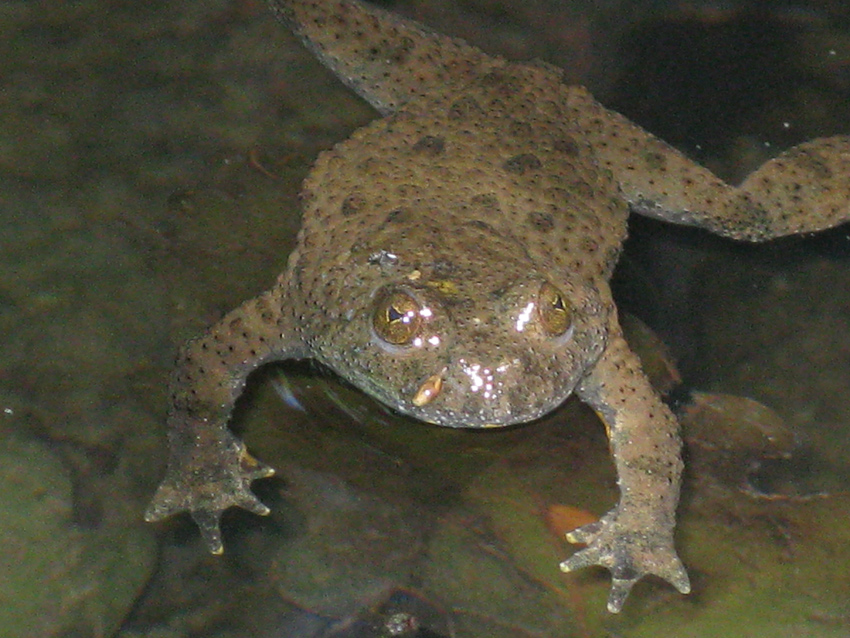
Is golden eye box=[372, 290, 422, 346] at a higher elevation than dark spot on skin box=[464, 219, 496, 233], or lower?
lower

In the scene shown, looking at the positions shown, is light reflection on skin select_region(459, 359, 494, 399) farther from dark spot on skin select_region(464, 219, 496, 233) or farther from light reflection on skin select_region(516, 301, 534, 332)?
dark spot on skin select_region(464, 219, 496, 233)

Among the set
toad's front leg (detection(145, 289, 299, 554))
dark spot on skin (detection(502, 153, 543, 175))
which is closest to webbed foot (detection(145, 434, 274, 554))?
toad's front leg (detection(145, 289, 299, 554))

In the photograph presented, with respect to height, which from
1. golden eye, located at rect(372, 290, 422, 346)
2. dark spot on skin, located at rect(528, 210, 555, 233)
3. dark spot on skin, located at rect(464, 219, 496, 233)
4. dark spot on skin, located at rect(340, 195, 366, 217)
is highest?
dark spot on skin, located at rect(528, 210, 555, 233)

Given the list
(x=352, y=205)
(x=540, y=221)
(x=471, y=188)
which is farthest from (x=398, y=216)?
(x=540, y=221)

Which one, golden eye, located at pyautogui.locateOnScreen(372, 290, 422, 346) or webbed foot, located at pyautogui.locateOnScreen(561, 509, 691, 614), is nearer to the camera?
golden eye, located at pyautogui.locateOnScreen(372, 290, 422, 346)

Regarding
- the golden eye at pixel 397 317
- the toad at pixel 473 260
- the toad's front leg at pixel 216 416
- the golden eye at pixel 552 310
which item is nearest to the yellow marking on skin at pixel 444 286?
the toad at pixel 473 260

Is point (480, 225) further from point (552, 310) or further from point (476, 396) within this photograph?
point (476, 396)
